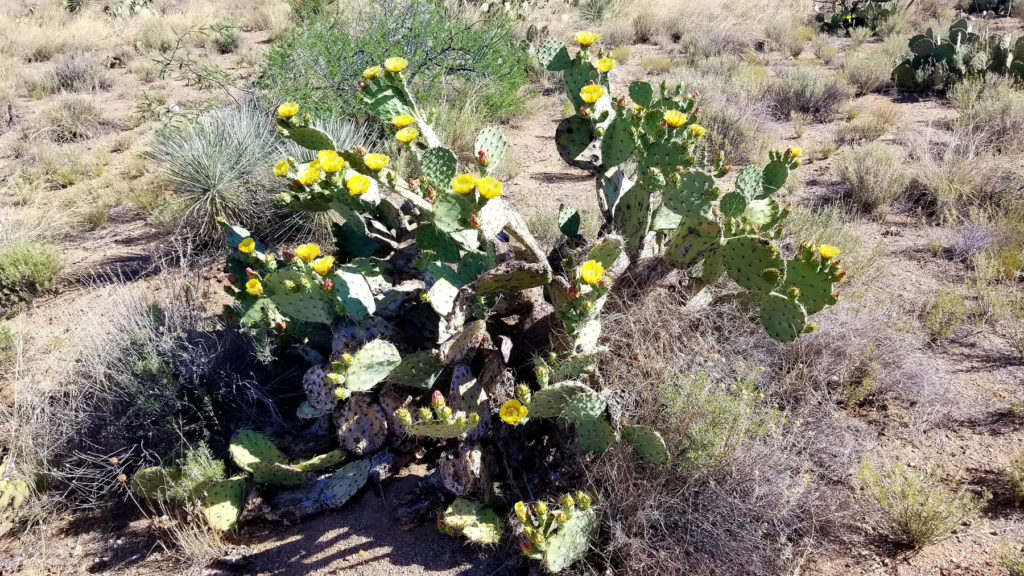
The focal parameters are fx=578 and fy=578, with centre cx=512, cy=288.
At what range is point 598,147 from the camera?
3.52 metres

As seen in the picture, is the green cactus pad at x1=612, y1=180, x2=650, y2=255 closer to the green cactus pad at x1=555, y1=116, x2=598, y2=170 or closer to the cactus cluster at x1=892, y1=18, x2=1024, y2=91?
the green cactus pad at x1=555, y1=116, x2=598, y2=170

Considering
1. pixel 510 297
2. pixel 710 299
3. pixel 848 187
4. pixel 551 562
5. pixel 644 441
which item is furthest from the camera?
pixel 848 187

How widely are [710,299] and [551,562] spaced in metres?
1.77

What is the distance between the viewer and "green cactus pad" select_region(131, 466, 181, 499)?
2.78 m

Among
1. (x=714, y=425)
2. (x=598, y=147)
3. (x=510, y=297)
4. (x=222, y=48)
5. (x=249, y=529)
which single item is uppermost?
(x=222, y=48)

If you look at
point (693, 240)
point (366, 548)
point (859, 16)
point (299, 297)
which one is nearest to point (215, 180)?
point (299, 297)

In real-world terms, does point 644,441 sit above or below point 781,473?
above

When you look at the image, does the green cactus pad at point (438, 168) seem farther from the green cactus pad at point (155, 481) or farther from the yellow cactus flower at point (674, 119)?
the green cactus pad at point (155, 481)

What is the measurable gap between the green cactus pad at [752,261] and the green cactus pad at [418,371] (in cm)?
152

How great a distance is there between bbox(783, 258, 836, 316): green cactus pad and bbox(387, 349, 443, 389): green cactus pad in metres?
1.73

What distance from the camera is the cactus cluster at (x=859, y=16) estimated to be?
429 inches

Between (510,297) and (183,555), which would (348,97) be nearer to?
(510,297)

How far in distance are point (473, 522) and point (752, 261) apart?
5.75 ft

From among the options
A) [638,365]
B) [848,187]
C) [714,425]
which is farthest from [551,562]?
[848,187]
